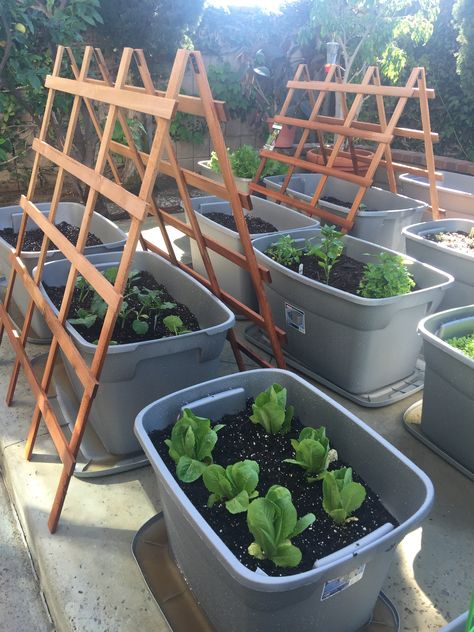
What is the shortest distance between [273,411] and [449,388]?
724 mm

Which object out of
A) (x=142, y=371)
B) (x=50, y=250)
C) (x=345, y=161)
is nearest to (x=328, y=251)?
(x=142, y=371)

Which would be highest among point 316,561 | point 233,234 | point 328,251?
point 328,251

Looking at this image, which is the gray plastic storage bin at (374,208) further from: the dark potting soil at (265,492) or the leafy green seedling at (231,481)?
the leafy green seedling at (231,481)

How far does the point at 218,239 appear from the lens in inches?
112

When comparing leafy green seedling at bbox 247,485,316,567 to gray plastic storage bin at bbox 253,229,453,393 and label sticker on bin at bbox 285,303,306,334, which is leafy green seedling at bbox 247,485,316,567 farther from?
label sticker on bin at bbox 285,303,306,334

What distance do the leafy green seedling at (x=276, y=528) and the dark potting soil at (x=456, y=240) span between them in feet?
6.49

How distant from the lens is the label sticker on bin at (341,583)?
1.05 metres

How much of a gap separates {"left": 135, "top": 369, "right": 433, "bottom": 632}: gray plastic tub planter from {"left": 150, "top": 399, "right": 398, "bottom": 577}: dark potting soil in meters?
0.05

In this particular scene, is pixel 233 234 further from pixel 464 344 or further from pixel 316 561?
pixel 316 561

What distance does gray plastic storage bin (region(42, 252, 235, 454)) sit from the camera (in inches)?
64.1

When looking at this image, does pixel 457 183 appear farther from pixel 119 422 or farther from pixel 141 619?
pixel 141 619

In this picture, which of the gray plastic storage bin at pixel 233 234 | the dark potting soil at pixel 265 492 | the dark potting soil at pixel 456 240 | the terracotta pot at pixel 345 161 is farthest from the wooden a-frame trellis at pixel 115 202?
the terracotta pot at pixel 345 161

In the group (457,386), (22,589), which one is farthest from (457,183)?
(22,589)

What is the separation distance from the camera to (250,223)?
→ 323 centimetres
